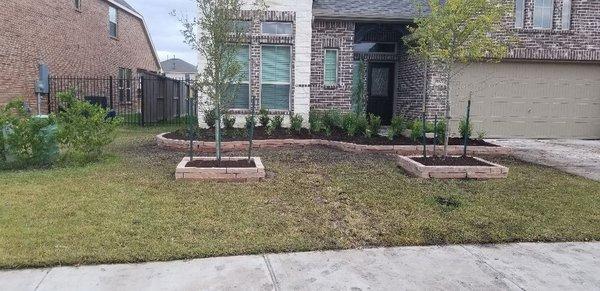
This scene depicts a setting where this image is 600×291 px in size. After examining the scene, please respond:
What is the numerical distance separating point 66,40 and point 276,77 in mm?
11282

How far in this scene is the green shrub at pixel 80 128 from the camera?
25.7ft

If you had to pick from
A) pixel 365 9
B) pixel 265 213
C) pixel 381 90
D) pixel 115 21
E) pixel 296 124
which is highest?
pixel 115 21

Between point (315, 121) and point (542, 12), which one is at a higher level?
point (542, 12)

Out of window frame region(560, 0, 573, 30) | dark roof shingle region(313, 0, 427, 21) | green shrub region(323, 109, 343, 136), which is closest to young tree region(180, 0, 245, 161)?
green shrub region(323, 109, 343, 136)

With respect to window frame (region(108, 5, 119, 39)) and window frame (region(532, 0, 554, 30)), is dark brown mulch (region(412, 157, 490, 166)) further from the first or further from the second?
window frame (region(108, 5, 119, 39))

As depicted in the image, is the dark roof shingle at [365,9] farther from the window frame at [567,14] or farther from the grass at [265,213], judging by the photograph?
the grass at [265,213]

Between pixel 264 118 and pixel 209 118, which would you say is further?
pixel 264 118

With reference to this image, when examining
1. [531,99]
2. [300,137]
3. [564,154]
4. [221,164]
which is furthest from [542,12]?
[221,164]

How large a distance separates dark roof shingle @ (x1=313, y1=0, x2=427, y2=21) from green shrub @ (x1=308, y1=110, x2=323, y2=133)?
2.58 meters

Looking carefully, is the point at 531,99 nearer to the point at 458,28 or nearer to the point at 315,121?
the point at 315,121

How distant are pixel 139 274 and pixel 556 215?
4.63m

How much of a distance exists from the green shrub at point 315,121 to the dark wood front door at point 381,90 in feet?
9.74

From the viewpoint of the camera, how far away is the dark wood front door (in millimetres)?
14977

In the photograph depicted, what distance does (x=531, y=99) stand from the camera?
13.4 m
